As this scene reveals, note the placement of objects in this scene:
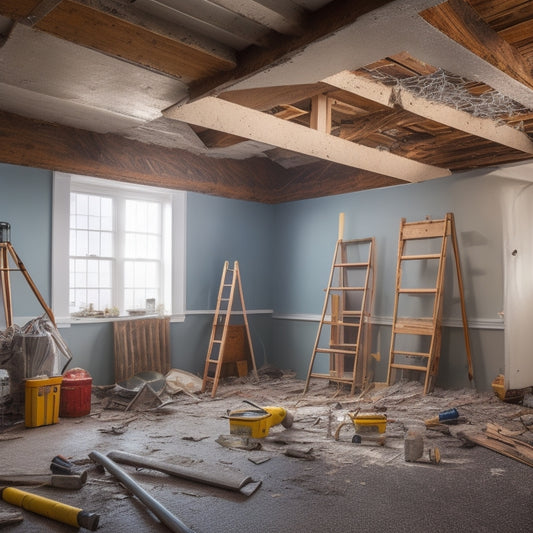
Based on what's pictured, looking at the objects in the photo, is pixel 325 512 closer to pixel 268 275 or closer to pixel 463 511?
pixel 463 511

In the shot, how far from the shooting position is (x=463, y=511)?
2.82 m

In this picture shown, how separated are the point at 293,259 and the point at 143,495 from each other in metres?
4.82

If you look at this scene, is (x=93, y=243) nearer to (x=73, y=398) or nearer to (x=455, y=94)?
(x=73, y=398)

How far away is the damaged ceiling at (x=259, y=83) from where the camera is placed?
8.61 ft

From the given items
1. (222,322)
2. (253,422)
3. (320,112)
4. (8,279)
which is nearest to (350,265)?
(222,322)

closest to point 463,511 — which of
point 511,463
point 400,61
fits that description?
point 511,463

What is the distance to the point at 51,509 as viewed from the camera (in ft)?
8.96

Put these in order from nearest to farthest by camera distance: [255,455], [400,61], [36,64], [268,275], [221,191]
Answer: [36,64]
[400,61]
[255,455]
[221,191]
[268,275]

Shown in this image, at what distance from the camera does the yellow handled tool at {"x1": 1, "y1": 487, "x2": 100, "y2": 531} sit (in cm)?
261

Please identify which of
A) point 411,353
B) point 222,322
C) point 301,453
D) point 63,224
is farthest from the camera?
point 222,322

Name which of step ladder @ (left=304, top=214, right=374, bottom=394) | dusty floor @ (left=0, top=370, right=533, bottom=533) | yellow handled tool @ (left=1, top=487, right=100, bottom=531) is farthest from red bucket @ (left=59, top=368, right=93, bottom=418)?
step ladder @ (left=304, top=214, right=374, bottom=394)

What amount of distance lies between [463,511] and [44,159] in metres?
4.75

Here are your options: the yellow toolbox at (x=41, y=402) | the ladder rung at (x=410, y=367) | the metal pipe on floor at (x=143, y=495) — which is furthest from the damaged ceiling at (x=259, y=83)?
the metal pipe on floor at (x=143, y=495)

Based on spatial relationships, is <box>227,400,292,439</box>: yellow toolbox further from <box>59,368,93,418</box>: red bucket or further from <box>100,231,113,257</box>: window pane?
<box>100,231,113,257</box>: window pane
